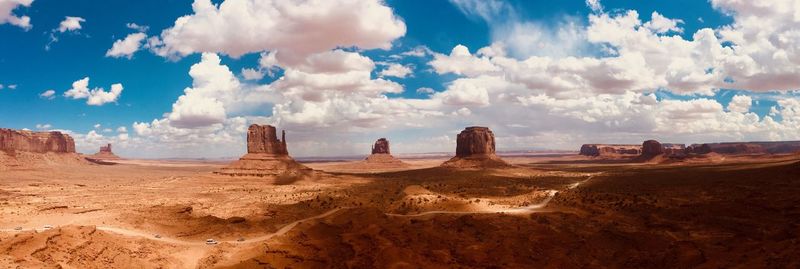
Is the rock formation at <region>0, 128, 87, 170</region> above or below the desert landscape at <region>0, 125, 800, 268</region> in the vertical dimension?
above

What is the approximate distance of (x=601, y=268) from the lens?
31.0m

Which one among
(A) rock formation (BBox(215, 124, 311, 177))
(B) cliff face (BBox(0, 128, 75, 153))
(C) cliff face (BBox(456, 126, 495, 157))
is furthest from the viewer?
(B) cliff face (BBox(0, 128, 75, 153))

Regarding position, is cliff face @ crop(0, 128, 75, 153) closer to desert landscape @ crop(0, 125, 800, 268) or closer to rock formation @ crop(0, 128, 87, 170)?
rock formation @ crop(0, 128, 87, 170)

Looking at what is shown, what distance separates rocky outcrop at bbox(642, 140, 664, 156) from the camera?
18562cm

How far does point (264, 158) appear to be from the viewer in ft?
374

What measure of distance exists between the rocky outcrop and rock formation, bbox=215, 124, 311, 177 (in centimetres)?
14683

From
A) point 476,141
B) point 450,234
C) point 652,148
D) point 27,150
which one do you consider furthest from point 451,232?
point 27,150

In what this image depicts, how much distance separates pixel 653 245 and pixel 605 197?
22835 millimetres

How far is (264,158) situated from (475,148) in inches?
2594

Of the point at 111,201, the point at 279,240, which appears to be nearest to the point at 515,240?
the point at 279,240

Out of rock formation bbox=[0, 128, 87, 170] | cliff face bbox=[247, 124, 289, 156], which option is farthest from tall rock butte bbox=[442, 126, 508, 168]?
rock formation bbox=[0, 128, 87, 170]

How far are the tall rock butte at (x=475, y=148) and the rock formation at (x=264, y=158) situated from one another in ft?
169

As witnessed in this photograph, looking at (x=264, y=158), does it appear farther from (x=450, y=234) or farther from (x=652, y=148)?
(x=652, y=148)

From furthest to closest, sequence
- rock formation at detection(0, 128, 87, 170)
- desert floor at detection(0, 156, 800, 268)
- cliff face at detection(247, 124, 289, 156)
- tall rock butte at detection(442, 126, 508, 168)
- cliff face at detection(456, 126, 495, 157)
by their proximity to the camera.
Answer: rock formation at detection(0, 128, 87, 170) < cliff face at detection(456, 126, 495, 157) < tall rock butte at detection(442, 126, 508, 168) < cliff face at detection(247, 124, 289, 156) < desert floor at detection(0, 156, 800, 268)
